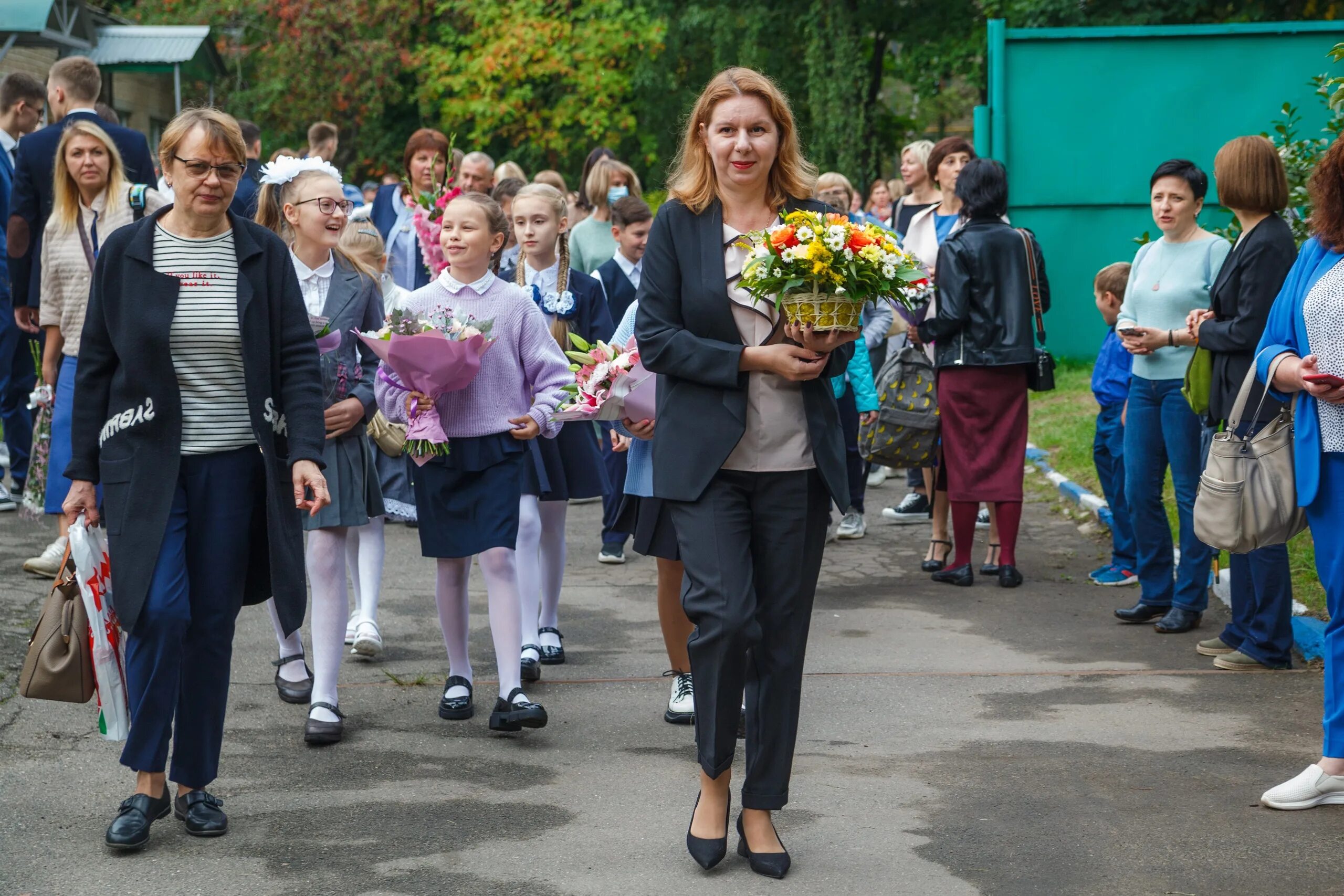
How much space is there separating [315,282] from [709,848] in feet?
9.89

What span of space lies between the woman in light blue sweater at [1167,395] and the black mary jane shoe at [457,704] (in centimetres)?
347

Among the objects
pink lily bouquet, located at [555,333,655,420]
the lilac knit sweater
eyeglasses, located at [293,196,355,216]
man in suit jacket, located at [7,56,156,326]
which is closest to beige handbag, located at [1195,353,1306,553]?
pink lily bouquet, located at [555,333,655,420]

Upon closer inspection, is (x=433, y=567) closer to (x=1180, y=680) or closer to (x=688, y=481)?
(x=1180, y=680)

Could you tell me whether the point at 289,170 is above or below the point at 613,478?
above

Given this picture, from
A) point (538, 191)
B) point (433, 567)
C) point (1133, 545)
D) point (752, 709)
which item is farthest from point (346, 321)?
point (1133, 545)

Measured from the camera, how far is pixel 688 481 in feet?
14.3

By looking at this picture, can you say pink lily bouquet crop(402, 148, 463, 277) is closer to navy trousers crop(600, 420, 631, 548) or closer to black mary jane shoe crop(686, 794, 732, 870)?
navy trousers crop(600, 420, 631, 548)

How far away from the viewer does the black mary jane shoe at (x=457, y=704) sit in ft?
19.7

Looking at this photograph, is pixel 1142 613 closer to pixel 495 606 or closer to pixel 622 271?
pixel 622 271

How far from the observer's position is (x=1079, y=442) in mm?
12594

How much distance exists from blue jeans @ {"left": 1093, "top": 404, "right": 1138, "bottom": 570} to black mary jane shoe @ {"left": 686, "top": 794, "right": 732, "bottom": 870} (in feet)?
15.1

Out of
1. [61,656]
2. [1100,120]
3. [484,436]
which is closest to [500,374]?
[484,436]

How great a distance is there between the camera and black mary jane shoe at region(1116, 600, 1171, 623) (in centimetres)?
762

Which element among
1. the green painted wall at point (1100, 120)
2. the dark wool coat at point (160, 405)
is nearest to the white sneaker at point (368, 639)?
the dark wool coat at point (160, 405)
